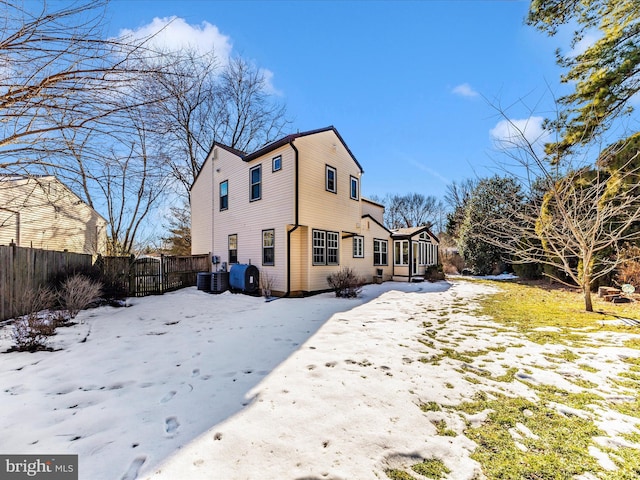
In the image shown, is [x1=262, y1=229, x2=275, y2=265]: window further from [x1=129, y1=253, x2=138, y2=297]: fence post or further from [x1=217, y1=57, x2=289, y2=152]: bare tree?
[x1=217, y1=57, x2=289, y2=152]: bare tree

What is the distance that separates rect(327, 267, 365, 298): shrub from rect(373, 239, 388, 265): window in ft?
14.8

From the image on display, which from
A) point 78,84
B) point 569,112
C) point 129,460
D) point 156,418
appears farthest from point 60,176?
point 569,112

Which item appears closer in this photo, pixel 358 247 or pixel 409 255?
pixel 358 247

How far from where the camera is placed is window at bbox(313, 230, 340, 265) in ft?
37.7

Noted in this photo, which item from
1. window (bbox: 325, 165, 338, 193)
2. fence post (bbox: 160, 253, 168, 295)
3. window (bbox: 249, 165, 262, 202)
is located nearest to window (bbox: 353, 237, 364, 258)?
window (bbox: 325, 165, 338, 193)

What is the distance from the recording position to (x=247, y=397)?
9.75ft

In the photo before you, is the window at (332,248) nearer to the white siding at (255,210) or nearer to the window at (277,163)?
the white siding at (255,210)

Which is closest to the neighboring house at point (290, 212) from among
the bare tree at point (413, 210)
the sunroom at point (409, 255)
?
the sunroom at point (409, 255)

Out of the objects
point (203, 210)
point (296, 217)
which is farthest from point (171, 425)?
point (203, 210)

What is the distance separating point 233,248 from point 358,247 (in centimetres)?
627

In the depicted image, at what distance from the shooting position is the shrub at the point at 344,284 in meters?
10.4

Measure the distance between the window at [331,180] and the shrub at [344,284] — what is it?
367cm

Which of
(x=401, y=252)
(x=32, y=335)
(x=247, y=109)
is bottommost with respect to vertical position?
(x=32, y=335)

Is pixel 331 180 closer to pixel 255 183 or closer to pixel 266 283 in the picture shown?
pixel 255 183
